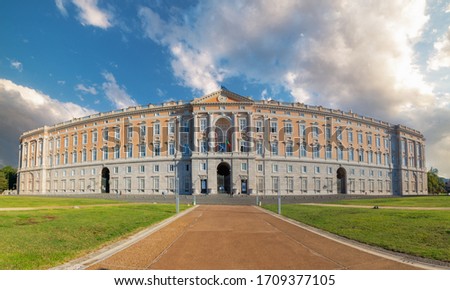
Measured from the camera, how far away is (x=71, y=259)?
8.74 m

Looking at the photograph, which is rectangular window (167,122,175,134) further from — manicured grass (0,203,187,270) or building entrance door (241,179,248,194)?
manicured grass (0,203,187,270)

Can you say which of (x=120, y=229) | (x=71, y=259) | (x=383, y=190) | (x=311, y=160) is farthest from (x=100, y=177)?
(x=383, y=190)

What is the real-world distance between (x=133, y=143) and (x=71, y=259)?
71.2 m

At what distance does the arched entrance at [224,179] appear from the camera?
226 feet

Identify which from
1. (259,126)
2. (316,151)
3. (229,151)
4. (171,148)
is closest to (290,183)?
(316,151)

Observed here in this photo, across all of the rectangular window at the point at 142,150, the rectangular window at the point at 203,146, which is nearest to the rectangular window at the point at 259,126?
the rectangular window at the point at 203,146

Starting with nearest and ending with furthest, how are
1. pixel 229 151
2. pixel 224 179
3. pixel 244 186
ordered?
pixel 244 186 < pixel 229 151 < pixel 224 179

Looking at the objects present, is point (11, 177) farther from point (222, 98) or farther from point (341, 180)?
point (341, 180)

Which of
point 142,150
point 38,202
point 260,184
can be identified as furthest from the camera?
point 142,150

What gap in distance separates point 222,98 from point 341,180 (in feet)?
139

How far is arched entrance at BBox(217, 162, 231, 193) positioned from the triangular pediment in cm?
1584

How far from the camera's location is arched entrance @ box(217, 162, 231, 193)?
226ft

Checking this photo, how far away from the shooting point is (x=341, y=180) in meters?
80.4

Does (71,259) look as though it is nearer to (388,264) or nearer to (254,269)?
(254,269)
